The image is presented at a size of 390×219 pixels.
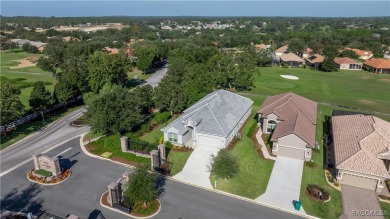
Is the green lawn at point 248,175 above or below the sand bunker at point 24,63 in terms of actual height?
below

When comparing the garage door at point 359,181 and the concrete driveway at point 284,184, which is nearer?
the concrete driveway at point 284,184

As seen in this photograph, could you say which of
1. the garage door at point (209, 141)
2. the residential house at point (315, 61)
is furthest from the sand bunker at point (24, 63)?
the residential house at point (315, 61)

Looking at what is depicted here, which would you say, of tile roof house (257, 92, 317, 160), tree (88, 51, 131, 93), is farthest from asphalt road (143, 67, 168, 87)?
tile roof house (257, 92, 317, 160)

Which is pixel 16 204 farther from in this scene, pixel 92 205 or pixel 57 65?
pixel 57 65

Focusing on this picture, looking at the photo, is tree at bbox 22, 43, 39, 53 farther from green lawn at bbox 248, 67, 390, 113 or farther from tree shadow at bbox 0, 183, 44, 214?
tree shadow at bbox 0, 183, 44, 214

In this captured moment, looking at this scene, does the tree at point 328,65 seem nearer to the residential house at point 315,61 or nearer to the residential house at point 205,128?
the residential house at point 315,61

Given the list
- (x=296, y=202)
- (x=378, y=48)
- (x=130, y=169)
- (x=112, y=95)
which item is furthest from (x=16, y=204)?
(x=378, y=48)
